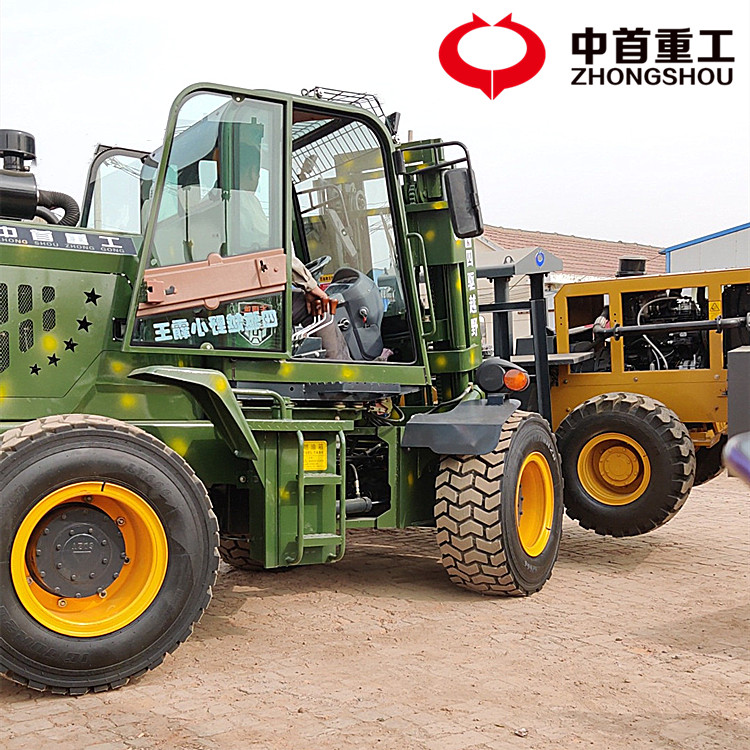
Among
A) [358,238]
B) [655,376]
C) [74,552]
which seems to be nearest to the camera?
[74,552]

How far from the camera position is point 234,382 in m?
5.22

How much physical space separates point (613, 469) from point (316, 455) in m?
3.19

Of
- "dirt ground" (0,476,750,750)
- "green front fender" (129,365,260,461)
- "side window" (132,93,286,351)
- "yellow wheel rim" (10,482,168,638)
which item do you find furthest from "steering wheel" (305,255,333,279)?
"yellow wheel rim" (10,482,168,638)

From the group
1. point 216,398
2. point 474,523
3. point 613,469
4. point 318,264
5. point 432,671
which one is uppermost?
point 318,264

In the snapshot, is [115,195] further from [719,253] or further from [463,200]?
[719,253]

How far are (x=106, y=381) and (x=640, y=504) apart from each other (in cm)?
417

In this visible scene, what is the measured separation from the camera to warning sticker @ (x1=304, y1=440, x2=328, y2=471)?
5.25 m

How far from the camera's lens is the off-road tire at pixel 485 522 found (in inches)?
232

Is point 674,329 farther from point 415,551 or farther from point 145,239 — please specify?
point 145,239

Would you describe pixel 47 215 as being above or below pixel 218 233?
above

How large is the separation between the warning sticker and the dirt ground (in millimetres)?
849

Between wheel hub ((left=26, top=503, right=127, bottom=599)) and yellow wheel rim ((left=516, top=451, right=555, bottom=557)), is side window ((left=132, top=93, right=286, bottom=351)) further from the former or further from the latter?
yellow wheel rim ((left=516, top=451, right=555, bottom=557))

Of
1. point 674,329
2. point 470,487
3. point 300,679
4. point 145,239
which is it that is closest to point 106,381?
point 145,239

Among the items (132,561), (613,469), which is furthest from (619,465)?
(132,561)
